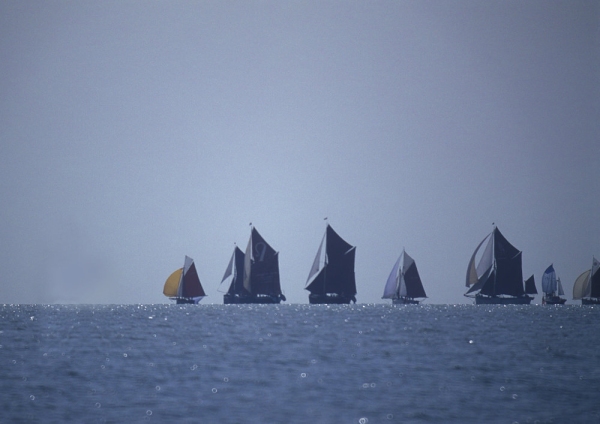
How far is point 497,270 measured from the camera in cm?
16512

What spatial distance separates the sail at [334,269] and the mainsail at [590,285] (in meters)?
59.5

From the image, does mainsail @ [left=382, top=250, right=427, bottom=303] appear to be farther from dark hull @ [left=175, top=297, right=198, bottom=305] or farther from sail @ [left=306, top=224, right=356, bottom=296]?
dark hull @ [left=175, top=297, right=198, bottom=305]

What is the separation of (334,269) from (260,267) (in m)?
14.8

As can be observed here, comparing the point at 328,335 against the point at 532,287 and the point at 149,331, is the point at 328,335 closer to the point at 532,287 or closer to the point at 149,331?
the point at 149,331

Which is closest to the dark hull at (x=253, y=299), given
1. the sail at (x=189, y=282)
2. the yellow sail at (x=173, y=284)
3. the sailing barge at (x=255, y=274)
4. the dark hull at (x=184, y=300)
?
the sailing barge at (x=255, y=274)

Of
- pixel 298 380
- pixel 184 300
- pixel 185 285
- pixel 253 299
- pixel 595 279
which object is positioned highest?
pixel 595 279

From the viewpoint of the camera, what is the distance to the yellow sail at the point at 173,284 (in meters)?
180

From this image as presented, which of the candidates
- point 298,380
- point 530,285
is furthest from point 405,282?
point 298,380

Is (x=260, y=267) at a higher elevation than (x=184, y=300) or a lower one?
higher

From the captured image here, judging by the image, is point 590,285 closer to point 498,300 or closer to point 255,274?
point 498,300

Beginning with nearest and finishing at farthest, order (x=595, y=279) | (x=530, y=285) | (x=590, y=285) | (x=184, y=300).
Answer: (x=184, y=300), (x=530, y=285), (x=595, y=279), (x=590, y=285)

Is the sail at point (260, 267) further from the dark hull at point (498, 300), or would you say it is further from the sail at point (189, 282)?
the dark hull at point (498, 300)

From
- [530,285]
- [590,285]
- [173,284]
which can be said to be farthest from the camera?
[590,285]

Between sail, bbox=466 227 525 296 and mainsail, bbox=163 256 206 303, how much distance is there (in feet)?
184
